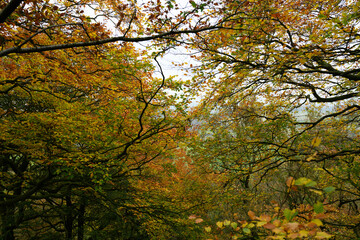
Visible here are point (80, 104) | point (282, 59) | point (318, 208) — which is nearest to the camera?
point (318, 208)

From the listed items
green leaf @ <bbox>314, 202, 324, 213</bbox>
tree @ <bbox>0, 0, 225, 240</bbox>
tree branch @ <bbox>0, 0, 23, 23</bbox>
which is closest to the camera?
green leaf @ <bbox>314, 202, 324, 213</bbox>

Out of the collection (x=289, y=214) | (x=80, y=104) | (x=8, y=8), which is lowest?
(x=289, y=214)

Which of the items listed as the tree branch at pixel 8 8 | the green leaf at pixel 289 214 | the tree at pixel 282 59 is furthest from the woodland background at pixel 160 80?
the green leaf at pixel 289 214

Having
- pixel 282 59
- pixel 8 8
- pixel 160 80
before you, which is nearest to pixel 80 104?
pixel 160 80

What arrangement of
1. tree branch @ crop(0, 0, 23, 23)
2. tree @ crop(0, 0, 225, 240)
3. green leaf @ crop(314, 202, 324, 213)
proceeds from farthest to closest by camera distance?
tree @ crop(0, 0, 225, 240) < tree branch @ crop(0, 0, 23, 23) < green leaf @ crop(314, 202, 324, 213)

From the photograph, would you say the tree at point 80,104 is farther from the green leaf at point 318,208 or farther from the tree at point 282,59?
the green leaf at point 318,208

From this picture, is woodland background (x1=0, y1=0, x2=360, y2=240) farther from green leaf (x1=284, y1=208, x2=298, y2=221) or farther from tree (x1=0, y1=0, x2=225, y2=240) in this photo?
green leaf (x1=284, y1=208, x2=298, y2=221)

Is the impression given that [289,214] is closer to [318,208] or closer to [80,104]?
[318,208]

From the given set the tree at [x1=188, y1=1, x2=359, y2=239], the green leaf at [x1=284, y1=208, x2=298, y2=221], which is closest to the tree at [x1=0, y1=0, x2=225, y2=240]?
the tree at [x1=188, y1=1, x2=359, y2=239]

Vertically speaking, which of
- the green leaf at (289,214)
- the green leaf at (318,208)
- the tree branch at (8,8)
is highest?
the tree branch at (8,8)

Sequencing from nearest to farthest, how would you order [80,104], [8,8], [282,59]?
[8,8]
[282,59]
[80,104]

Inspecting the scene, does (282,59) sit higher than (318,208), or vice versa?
(282,59)

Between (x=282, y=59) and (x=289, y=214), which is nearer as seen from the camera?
(x=289, y=214)

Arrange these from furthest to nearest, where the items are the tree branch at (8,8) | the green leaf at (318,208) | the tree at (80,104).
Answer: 1. the tree at (80,104)
2. the tree branch at (8,8)
3. the green leaf at (318,208)
